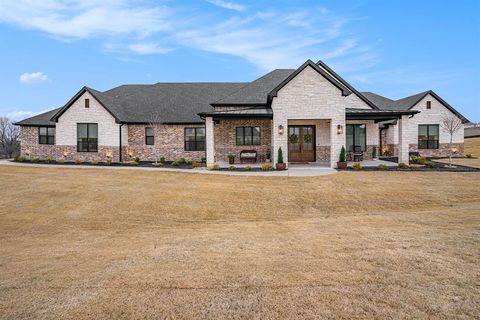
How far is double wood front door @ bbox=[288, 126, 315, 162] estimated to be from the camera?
872 inches

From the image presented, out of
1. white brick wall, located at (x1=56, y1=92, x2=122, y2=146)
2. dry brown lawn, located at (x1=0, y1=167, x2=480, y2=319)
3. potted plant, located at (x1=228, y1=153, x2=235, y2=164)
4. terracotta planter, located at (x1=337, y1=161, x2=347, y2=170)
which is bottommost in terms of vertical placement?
dry brown lawn, located at (x1=0, y1=167, x2=480, y2=319)

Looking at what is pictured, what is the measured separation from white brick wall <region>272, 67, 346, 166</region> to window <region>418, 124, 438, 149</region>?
15.4 metres

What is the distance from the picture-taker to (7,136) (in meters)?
49.1

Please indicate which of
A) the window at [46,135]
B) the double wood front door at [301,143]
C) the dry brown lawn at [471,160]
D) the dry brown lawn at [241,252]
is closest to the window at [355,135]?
the double wood front door at [301,143]

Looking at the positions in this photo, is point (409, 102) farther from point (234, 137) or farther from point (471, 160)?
point (234, 137)

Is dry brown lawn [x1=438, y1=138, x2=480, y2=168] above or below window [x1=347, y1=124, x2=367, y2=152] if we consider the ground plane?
below

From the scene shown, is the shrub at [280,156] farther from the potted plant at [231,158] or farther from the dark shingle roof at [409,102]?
the dark shingle roof at [409,102]

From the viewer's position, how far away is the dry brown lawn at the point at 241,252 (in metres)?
3.59

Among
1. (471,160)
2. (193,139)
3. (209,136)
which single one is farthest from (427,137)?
(193,139)

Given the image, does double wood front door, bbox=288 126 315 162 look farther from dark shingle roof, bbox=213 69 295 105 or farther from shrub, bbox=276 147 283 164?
shrub, bbox=276 147 283 164

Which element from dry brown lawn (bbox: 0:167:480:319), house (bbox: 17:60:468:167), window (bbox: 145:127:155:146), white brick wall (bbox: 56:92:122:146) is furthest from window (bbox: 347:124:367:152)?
white brick wall (bbox: 56:92:122:146)

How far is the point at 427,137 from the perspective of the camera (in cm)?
2858

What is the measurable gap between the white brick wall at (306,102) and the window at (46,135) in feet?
69.0

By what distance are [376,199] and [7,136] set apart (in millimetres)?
60017
